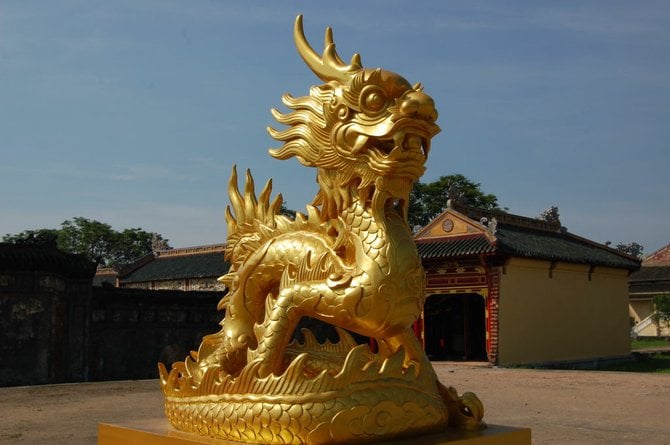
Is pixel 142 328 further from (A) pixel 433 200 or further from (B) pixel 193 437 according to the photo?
(A) pixel 433 200

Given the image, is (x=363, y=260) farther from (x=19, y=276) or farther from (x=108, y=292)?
(x=108, y=292)

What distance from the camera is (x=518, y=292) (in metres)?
18.5

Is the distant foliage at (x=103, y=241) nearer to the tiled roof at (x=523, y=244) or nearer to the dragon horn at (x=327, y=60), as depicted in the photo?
the tiled roof at (x=523, y=244)

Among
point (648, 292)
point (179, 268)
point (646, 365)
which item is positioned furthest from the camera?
point (648, 292)

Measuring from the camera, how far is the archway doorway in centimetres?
2089

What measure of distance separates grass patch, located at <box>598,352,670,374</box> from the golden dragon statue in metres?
15.4

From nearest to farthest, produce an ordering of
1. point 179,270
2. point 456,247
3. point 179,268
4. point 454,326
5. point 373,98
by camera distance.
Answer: point 373,98 < point 456,247 < point 454,326 < point 179,270 < point 179,268

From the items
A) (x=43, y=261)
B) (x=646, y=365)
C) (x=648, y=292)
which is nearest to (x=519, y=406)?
(x=43, y=261)

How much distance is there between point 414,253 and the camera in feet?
11.6

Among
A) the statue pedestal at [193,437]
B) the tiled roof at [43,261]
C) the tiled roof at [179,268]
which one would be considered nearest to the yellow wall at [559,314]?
the tiled roof at [179,268]

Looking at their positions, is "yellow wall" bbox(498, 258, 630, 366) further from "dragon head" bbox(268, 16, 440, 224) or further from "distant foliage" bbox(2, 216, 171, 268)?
"distant foliage" bbox(2, 216, 171, 268)

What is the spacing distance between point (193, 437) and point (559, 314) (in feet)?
56.8

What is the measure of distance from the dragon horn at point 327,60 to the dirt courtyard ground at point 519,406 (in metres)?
3.56

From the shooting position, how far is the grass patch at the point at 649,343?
89.8ft
